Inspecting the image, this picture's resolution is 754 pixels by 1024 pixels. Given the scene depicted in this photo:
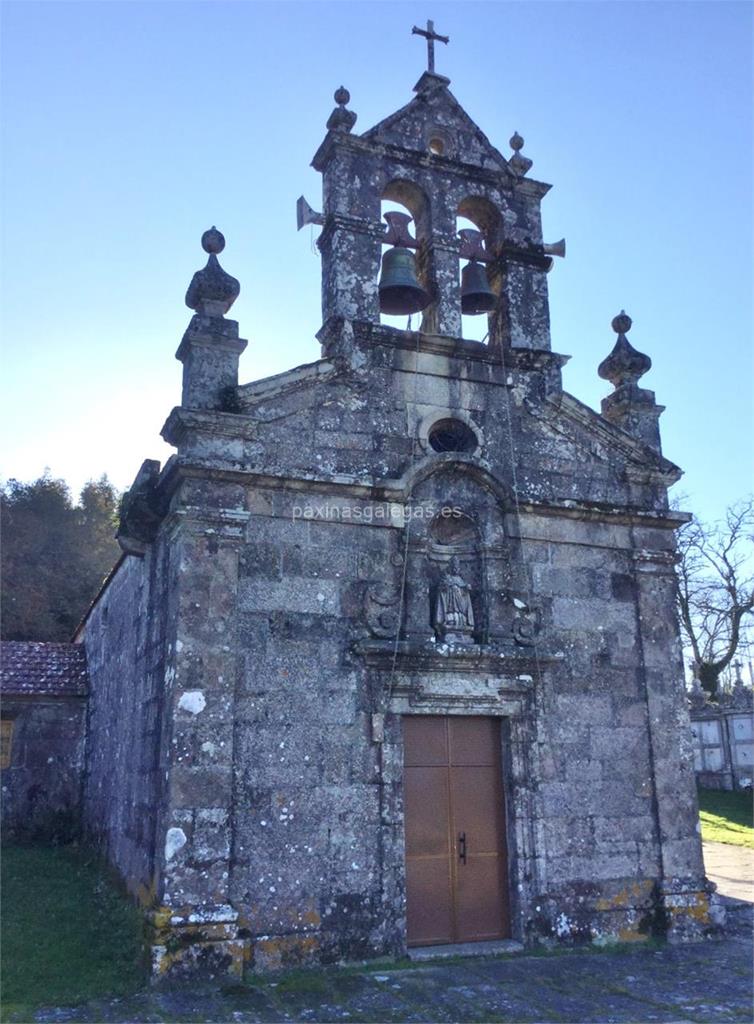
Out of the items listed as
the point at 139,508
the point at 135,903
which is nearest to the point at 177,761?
the point at 135,903

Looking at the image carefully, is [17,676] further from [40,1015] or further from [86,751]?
[40,1015]

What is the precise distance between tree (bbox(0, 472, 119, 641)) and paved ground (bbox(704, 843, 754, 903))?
65.9ft

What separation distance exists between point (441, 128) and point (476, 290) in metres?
1.88

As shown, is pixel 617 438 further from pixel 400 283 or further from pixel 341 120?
pixel 341 120

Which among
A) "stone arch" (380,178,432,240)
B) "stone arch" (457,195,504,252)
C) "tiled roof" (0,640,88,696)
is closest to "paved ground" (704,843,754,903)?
"stone arch" (457,195,504,252)

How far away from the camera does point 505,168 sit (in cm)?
969

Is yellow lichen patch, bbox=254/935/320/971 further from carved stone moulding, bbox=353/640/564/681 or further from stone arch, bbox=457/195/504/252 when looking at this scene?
stone arch, bbox=457/195/504/252

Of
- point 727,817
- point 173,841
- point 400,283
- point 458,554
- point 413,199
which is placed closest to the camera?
point 173,841

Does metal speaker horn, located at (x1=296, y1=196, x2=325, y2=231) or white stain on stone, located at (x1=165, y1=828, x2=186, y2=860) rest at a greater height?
metal speaker horn, located at (x1=296, y1=196, x2=325, y2=231)

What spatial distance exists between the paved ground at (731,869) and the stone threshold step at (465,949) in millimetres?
3277

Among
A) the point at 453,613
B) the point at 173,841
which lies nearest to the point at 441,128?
the point at 453,613

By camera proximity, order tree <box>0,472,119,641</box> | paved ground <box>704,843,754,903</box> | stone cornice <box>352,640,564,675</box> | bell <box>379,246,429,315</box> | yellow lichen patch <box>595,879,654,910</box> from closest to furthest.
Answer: stone cornice <box>352,640,564,675</box>, yellow lichen patch <box>595,879,654,910</box>, bell <box>379,246,429,315</box>, paved ground <box>704,843,754,903</box>, tree <box>0,472,119,641</box>

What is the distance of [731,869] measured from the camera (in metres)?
12.4

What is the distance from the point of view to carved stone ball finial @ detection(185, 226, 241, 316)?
8.13 meters
